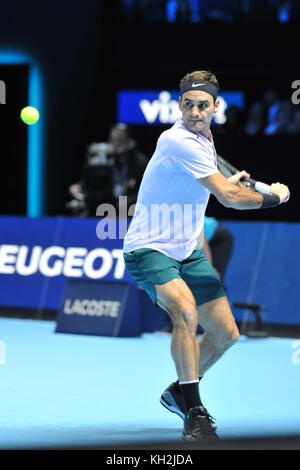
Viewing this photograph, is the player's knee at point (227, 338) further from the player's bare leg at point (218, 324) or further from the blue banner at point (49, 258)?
the blue banner at point (49, 258)

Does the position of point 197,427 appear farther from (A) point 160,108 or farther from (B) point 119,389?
(A) point 160,108

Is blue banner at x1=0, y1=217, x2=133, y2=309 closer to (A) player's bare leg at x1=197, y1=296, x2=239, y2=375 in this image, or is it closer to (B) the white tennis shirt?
(A) player's bare leg at x1=197, y1=296, x2=239, y2=375

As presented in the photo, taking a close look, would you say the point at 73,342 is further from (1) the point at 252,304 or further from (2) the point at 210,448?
(2) the point at 210,448

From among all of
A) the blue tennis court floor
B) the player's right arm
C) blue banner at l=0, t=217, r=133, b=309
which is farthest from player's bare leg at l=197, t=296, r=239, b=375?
blue banner at l=0, t=217, r=133, b=309

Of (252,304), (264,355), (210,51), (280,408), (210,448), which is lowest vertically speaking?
(210,448)

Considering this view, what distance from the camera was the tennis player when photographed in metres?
5.77

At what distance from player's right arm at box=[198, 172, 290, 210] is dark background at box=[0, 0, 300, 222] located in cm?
829

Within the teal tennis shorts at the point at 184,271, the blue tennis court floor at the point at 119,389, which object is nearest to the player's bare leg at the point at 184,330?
the teal tennis shorts at the point at 184,271

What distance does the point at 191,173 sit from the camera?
587 cm

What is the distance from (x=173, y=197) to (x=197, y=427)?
4.37 ft

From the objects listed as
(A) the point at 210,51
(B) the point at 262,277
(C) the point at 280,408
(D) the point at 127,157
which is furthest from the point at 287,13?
(C) the point at 280,408

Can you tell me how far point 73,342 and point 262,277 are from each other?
224cm

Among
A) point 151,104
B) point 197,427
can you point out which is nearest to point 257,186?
point 197,427

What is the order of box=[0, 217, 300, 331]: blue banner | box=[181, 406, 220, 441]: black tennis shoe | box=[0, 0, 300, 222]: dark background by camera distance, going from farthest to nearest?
box=[0, 0, 300, 222]: dark background
box=[0, 217, 300, 331]: blue banner
box=[181, 406, 220, 441]: black tennis shoe
